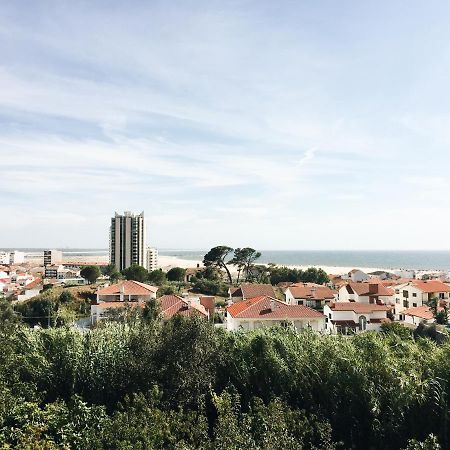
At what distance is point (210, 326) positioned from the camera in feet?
45.3

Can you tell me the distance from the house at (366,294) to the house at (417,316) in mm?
4482

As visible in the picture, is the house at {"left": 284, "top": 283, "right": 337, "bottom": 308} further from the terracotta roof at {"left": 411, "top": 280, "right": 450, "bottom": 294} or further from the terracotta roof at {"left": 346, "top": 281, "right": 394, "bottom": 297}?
the terracotta roof at {"left": 411, "top": 280, "right": 450, "bottom": 294}

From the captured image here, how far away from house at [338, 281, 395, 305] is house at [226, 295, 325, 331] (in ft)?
47.9

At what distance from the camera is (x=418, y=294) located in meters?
47.4

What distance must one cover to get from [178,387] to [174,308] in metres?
21.5

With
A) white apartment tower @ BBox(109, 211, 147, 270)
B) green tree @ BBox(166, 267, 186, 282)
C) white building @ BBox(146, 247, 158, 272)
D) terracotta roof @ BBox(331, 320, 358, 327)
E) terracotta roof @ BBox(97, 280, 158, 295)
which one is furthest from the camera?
white building @ BBox(146, 247, 158, 272)

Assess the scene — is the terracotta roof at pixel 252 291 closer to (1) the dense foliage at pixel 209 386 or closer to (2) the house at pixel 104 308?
(2) the house at pixel 104 308

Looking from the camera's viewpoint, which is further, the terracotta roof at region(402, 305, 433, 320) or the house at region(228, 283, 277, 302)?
the house at region(228, 283, 277, 302)

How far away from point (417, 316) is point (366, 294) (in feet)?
24.5

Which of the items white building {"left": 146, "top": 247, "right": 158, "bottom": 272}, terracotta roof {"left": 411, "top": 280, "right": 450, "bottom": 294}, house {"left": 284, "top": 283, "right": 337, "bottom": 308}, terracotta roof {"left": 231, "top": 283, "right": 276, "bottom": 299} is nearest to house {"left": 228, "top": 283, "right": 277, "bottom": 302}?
terracotta roof {"left": 231, "top": 283, "right": 276, "bottom": 299}

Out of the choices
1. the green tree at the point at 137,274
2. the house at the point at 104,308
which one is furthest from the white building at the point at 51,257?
the house at the point at 104,308

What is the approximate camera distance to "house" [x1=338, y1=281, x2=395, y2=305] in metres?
44.2

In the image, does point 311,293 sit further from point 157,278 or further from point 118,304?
point 157,278

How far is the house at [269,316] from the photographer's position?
29.9 meters
